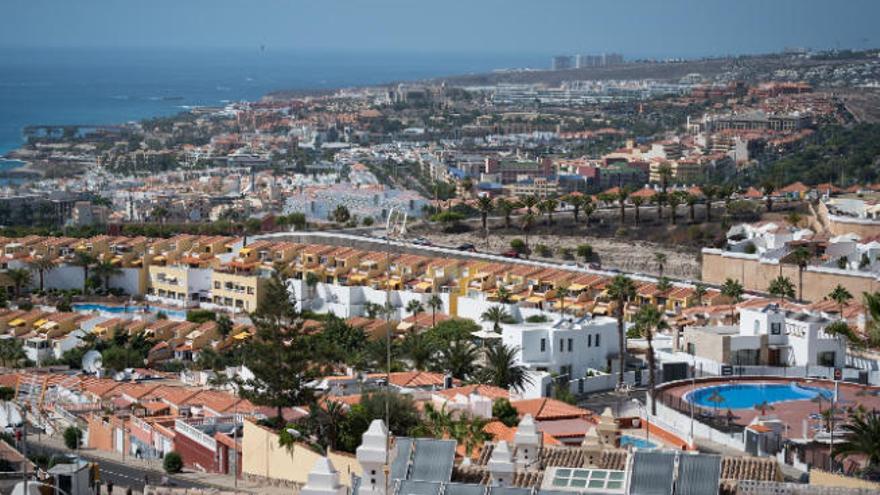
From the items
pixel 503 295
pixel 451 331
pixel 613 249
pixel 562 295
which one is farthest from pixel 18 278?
pixel 613 249

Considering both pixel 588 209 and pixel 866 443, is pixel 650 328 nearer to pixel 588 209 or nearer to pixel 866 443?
pixel 866 443

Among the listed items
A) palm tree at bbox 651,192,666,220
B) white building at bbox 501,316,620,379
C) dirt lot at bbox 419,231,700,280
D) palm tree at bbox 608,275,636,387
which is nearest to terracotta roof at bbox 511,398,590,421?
palm tree at bbox 608,275,636,387

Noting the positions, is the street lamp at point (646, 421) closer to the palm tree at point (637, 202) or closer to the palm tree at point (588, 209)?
the palm tree at point (588, 209)

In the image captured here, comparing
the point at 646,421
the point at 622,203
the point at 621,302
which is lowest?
the point at 622,203

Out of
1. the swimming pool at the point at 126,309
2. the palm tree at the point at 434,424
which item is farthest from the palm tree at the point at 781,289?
the palm tree at the point at 434,424

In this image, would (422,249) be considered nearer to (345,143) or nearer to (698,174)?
(698,174)

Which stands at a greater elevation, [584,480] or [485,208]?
[584,480]

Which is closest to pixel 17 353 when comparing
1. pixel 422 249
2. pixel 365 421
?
pixel 422 249
